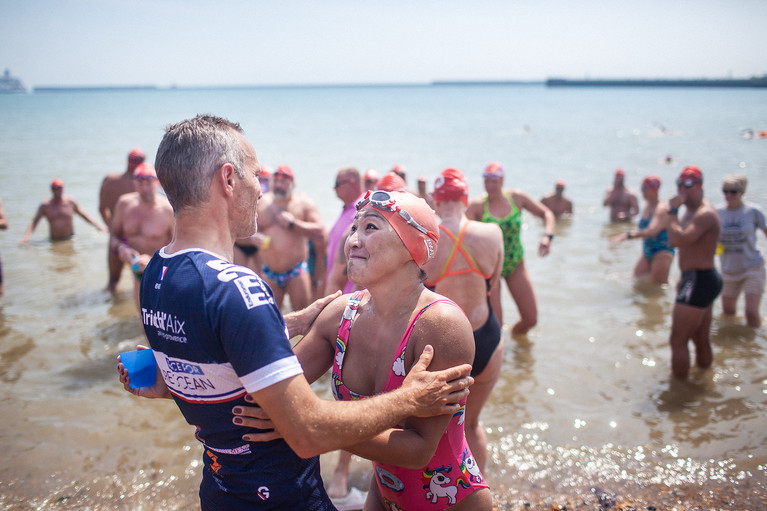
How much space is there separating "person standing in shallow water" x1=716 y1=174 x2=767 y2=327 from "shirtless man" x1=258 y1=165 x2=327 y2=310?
17.3ft

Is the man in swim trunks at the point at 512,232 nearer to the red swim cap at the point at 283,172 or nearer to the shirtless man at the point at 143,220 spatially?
the red swim cap at the point at 283,172

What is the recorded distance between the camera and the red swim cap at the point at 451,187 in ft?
13.4

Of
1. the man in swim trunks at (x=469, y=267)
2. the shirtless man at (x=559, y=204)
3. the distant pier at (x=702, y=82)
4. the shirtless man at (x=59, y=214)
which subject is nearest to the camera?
the man in swim trunks at (x=469, y=267)

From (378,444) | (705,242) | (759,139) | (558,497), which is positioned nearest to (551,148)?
(759,139)

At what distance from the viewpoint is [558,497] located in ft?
13.2

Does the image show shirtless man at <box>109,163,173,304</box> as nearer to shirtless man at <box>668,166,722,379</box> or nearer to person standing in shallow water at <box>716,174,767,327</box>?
shirtless man at <box>668,166,722,379</box>

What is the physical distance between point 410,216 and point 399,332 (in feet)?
1.51

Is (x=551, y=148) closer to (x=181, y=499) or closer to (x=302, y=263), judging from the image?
(x=302, y=263)

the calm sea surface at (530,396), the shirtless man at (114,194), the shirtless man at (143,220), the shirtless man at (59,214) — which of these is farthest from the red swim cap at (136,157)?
the shirtless man at (59,214)

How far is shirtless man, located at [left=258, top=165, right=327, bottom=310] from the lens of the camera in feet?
22.5

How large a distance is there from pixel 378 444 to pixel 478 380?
1999mm

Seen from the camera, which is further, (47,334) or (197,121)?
(47,334)

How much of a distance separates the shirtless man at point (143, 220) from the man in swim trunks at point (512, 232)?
12.4 ft

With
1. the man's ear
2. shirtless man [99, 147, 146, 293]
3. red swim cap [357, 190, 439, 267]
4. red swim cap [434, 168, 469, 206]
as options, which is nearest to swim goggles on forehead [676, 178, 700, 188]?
red swim cap [434, 168, 469, 206]
